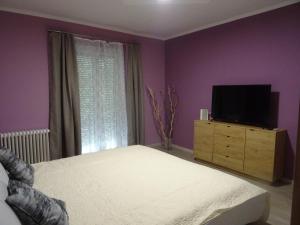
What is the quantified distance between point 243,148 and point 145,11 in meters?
2.53

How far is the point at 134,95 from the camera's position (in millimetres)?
4441

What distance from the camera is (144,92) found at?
4.69 metres

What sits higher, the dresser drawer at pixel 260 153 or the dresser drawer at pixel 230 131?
the dresser drawer at pixel 230 131

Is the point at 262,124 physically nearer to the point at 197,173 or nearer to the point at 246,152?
the point at 246,152

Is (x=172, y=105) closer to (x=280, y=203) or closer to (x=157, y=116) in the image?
(x=157, y=116)

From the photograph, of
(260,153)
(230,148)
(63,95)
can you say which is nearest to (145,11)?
(63,95)

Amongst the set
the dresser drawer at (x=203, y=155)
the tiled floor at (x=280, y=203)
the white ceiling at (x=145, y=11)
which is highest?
the white ceiling at (x=145, y=11)

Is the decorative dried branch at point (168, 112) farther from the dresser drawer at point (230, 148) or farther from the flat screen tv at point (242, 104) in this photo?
the dresser drawer at point (230, 148)

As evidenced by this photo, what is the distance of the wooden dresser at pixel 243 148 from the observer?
293 cm

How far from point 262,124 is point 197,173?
1.68m

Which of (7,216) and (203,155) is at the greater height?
(7,216)

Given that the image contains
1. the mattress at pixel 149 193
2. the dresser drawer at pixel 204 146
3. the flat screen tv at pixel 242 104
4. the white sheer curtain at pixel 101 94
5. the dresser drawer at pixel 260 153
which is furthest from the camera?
the white sheer curtain at pixel 101 94

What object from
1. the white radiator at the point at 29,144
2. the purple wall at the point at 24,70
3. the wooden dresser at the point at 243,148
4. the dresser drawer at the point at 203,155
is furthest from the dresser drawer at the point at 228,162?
the purple wall at the point at 24,70

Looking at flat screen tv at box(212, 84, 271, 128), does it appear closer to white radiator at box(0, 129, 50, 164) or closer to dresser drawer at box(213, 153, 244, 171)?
dresser drawer at box(213, 153, 244, 171)
